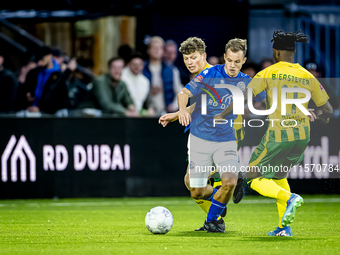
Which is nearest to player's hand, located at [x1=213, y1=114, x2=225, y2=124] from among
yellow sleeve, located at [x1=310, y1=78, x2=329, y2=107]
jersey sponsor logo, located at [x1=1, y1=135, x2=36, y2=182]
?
yellow sleeve, located at [x1=310, y1=78, x2=329, y2=107]

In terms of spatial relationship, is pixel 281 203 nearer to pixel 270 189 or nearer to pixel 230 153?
pixel 270 189

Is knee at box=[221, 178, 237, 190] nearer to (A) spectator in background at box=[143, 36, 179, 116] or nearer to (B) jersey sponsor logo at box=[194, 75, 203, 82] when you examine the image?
(B) jersey sponsor logo at box=[194, 75, 203, 82]

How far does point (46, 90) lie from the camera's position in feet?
37.6

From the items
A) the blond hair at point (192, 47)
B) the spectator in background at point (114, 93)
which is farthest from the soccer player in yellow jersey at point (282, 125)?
the spectator in background at point (114, 93)

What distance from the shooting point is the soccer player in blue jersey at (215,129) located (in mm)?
7102

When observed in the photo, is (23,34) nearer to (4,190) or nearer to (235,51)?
(4,190)

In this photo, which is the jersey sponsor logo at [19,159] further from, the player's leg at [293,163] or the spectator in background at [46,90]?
the player's leg at [293,163]

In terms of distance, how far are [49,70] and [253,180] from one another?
18.3 ft

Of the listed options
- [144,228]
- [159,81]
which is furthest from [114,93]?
[144,228]

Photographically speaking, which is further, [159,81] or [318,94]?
[159,81]

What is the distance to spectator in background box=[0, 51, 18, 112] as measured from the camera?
37.7ft

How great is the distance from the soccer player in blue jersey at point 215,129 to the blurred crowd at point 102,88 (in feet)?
14.1

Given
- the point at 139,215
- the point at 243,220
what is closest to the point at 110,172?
the point at 139,215

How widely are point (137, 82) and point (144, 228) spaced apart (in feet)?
14.4
